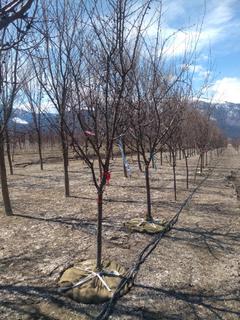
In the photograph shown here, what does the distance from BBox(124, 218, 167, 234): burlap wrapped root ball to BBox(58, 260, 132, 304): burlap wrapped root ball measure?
195 cm

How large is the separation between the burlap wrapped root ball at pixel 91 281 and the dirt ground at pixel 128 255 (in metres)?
0.13

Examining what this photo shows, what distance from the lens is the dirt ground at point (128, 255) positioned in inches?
170

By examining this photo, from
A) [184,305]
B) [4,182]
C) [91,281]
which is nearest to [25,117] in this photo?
[4,182]

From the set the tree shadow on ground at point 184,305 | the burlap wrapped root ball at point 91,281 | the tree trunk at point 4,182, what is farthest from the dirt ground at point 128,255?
the tree trunk at point 4,182

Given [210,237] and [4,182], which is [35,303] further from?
[4,182]

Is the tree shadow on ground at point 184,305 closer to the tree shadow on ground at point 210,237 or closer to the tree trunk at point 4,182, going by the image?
the tree shadow on ground at point 210,237

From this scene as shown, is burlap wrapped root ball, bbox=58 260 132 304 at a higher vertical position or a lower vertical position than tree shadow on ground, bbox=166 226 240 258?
higher

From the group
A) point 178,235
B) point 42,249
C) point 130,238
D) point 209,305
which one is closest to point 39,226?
point 42,249

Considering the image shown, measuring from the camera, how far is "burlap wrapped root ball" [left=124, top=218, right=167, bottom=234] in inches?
289

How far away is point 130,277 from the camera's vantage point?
5.06 m

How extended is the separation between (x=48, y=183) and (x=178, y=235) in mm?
8451

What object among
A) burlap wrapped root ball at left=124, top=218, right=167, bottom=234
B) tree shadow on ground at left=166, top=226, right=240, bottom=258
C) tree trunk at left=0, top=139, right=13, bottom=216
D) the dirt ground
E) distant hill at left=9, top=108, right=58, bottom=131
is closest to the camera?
the dirt ground

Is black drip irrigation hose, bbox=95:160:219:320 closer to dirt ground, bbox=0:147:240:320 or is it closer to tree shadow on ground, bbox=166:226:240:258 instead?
dirt ground, bbox=0:147:240:320

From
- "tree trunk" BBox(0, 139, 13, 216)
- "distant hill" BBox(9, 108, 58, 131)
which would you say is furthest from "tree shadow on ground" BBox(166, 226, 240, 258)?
"tree trunk" BBox(0, 139, 13, 216)
